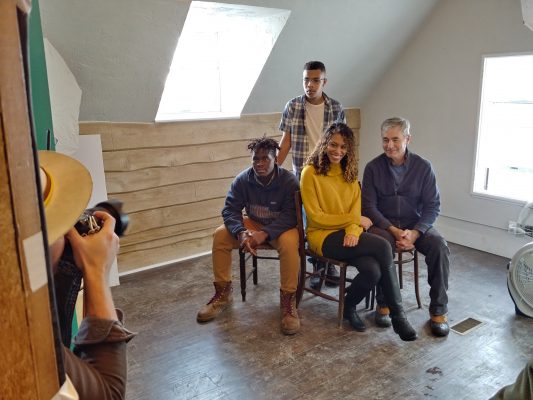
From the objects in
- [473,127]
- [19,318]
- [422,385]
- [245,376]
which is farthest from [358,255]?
[19,318]

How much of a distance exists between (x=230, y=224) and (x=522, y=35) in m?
2.60

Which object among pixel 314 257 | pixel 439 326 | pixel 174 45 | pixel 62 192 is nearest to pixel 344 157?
pixel 314 257

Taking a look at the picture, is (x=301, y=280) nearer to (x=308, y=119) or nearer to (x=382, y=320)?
(x=382, y=320)

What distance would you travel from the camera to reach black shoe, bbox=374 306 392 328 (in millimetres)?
2650

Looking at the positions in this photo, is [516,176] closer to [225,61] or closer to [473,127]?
[473,127]

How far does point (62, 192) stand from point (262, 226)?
2236 mm

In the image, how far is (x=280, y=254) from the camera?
2703 millimetres

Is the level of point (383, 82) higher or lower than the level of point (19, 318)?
higher

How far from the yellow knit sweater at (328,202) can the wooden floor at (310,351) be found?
0.57 metres

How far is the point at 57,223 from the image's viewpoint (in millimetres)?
617

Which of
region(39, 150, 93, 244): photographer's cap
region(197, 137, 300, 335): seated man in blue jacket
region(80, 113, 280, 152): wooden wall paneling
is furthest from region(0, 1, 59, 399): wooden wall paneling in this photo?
region(80, 113, 280, 152): wooden wall paneling

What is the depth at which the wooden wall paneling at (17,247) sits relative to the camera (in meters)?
0.43

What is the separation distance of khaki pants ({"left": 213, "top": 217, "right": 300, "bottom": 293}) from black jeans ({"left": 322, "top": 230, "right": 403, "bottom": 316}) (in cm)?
26

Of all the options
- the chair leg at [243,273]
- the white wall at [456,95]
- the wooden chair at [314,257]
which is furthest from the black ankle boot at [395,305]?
the white wall at [456,95]
